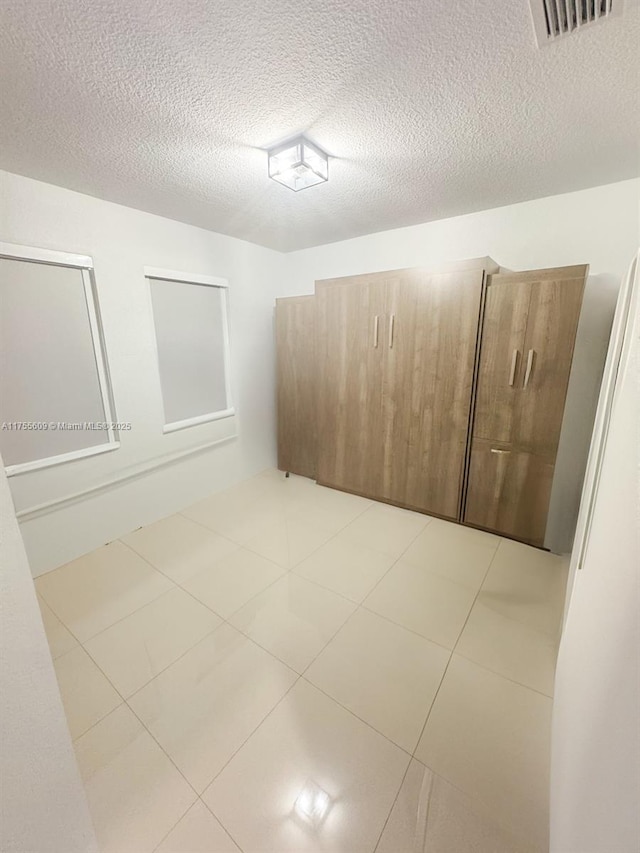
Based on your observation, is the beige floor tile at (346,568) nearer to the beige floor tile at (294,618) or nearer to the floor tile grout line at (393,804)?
the beige floor tile at (294,618)

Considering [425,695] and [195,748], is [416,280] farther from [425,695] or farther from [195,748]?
[195,748]

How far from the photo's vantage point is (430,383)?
8.50 feet

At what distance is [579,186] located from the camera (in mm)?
2100

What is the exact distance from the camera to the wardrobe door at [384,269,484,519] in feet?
7.85

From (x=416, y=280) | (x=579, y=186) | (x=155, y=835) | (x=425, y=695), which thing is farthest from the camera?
(x=416, y=280)

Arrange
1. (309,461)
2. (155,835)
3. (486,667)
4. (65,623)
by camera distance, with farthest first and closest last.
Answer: (309,461)
(65,623)
(486,667)
(155,835)

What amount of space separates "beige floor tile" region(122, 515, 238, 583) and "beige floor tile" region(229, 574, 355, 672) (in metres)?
0.55

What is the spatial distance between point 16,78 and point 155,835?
2.59 metres

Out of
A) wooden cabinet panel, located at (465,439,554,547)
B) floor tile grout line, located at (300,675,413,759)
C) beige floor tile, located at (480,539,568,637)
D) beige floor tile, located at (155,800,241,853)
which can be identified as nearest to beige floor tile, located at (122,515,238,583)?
floor tile grout line, located at (300,675,413,759)

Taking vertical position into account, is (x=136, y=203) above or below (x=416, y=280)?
above

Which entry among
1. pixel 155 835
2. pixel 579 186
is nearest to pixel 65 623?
pixel 155 835

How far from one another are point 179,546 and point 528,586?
240 centimetres

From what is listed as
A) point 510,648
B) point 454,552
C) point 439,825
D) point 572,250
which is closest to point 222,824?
point 439,825

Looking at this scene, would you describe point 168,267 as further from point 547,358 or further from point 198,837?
point 198,837
